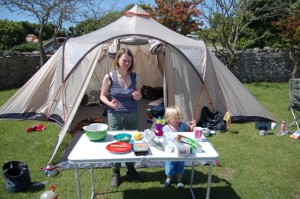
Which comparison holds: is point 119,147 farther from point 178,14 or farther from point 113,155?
point 178,14

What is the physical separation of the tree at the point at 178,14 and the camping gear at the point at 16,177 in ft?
28.0

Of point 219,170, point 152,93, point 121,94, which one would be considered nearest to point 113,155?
point 121,94

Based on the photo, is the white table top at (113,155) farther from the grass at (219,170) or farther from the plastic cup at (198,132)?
the grass at (219,170)

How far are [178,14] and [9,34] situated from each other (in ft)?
25.0

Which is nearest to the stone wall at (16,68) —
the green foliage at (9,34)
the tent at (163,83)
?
the tent at (163,83)

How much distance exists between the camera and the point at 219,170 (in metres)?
3.46

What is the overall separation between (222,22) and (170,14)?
236 cm

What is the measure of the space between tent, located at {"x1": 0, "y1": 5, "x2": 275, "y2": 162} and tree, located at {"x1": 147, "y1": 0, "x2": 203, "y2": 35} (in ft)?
17.9

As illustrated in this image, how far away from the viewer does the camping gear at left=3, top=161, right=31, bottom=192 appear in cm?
287

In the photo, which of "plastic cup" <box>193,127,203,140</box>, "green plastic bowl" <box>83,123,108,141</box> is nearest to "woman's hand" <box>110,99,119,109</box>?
"green plastic bowl" <box>83,123,108,141</box>

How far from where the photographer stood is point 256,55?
9516 mm

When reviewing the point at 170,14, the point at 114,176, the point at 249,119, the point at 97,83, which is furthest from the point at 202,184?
the point at 170,14

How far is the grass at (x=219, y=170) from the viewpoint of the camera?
295cm

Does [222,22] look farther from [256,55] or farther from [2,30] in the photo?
[2,30]
